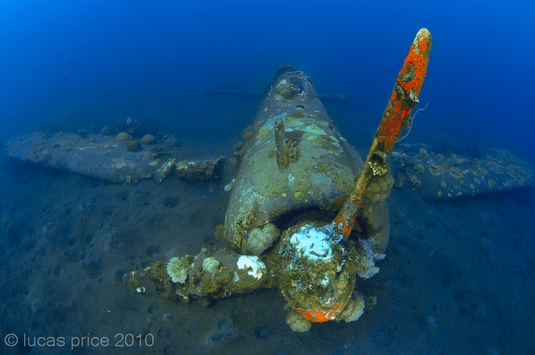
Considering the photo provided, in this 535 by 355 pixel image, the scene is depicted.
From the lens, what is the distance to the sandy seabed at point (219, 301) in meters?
4.82

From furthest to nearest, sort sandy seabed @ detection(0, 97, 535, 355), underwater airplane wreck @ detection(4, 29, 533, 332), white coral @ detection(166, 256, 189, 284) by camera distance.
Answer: sandy seabed @ detection(0, 97, 535, 355) → white coral @ detection(166, 256, 189, 284) → underwater airplane wreck @ detection(4, 29, 533, 332)

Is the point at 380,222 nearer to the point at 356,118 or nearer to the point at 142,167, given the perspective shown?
the point at 142,167

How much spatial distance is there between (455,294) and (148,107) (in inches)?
708

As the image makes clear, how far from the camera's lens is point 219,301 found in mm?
5094

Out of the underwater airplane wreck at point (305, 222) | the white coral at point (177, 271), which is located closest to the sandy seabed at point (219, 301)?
the underwater airplane wreck at point (305, 222)

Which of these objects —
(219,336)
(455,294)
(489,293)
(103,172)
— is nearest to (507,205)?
(489,293)

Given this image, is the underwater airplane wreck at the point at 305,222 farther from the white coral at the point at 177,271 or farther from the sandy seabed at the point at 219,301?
the sandy seabed at the point at 219,301

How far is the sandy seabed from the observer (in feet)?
15.8

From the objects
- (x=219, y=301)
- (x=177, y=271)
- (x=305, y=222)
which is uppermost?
(x=305, y=222)

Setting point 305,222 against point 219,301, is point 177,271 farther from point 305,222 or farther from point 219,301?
point 305,222

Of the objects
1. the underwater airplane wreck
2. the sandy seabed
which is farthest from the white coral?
the sandy seabed

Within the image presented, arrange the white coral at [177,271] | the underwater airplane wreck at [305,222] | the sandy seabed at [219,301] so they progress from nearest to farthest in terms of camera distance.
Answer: the underwater airplane wreck at [305,222]
the white coral at [177,271]
the sandy seabed at [219,301]

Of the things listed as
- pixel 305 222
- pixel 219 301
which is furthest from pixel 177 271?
pixel 305 222

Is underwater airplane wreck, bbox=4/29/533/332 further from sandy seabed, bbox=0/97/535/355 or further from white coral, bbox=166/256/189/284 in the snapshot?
sandy seabed, bbox=0/97/535/355
